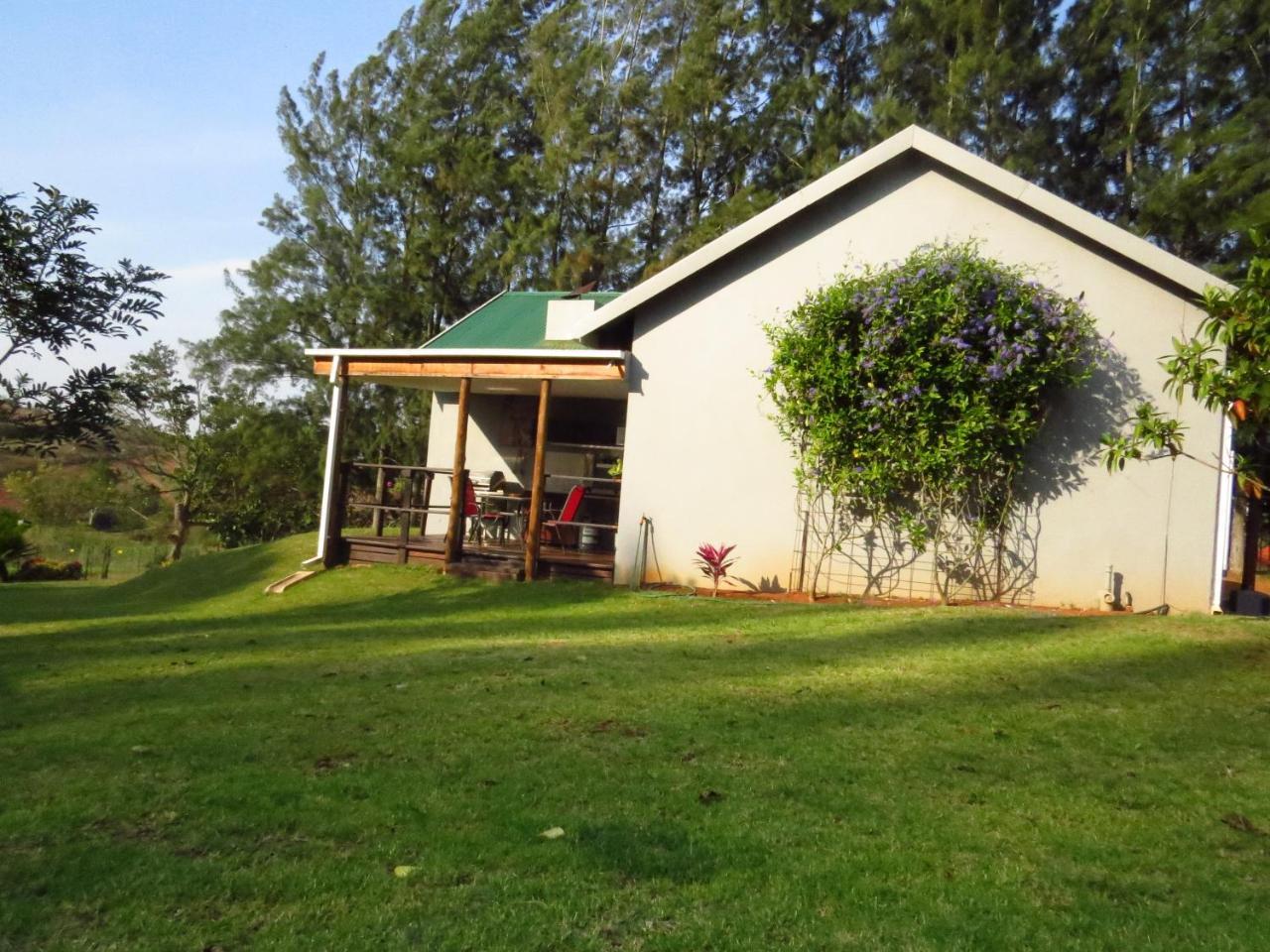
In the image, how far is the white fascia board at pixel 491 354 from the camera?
547 inches

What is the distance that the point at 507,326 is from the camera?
687 inches

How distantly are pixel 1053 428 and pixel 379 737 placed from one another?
8806 millimetres

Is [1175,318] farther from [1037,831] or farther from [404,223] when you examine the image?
[404,223]

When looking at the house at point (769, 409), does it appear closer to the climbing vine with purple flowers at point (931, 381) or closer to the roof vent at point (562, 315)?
the roof vent at point (562, 315)

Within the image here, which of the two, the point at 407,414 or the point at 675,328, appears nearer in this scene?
the point at 675,328

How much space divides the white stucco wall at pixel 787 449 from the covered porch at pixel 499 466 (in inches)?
28.6

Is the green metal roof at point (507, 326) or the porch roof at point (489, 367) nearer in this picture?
the porch roof at point (489, 367)

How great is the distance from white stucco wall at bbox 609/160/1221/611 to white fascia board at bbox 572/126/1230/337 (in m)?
0.33

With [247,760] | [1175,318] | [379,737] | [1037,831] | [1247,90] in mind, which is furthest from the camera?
[1247,90]

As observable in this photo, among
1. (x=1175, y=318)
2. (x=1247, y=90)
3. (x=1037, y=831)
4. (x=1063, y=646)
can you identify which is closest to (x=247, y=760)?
(x=1037, y=831)

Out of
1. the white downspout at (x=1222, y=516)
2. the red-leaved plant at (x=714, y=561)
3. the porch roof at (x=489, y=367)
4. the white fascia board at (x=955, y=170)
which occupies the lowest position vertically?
the red-leaved plant at (x=714, y=561)

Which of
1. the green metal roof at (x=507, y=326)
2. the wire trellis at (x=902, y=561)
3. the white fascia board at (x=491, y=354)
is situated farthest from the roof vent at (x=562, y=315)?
the wire trellis at (x=902, y=561)

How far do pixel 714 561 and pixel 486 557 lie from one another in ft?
11.3

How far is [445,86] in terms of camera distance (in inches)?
1282
